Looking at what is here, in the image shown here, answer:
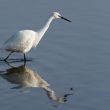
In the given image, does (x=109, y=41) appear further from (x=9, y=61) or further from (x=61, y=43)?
(x=9, y=61)

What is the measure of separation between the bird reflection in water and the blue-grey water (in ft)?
0.07

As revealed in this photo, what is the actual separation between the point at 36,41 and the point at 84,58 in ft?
4.08

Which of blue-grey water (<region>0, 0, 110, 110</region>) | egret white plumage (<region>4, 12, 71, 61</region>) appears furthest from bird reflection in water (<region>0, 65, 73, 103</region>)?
egret white plumage (<region>4, 12, 71, 61</region>)

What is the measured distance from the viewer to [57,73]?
12695 mm

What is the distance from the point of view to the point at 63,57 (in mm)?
13703

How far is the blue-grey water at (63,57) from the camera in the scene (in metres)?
11.1

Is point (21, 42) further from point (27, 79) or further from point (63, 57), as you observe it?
point (27, 79)

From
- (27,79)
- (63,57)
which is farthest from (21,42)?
(27,79)

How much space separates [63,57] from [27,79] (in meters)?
1.35

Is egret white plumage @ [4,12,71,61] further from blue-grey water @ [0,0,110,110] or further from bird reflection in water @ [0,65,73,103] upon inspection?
bird reflection in water @ [0,65,73,103]

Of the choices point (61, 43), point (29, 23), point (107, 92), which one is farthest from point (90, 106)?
point (29, 23)

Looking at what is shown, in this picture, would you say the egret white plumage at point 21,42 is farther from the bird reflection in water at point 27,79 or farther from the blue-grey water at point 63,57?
the bird reflection in water at point 27,79

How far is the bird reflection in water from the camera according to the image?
11.5 metres

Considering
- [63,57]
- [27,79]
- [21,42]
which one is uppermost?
[21,42]
